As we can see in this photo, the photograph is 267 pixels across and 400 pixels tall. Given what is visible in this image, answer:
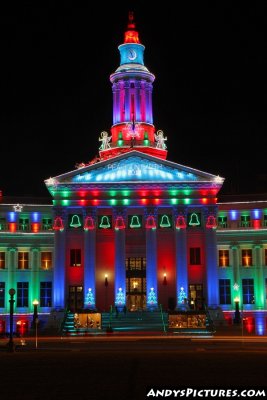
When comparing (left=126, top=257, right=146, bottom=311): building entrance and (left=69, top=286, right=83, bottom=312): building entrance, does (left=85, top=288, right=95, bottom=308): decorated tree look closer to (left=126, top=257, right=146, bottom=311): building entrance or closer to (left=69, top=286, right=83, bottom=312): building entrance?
(left=69, top=286, right=83, bottom=312): building entrance

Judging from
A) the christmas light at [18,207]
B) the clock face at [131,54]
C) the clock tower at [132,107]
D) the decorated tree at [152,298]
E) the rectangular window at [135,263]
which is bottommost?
the decorated tree at [152,298]

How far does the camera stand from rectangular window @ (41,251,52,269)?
84125 millimetres

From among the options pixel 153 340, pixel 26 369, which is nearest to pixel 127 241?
pixel 153 340

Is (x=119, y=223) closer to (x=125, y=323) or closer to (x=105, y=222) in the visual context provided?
(x=105, y=222)

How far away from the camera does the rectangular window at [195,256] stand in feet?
262

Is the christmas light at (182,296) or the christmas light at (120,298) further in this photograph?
the christmas light at (182,296)

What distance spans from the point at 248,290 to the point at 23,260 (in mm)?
28470

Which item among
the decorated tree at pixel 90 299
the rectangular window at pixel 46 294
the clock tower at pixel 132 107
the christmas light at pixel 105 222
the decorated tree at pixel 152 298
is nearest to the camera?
the decorated tree at pixel 152 298

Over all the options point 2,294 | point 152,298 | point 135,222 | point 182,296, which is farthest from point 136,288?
point 2,294

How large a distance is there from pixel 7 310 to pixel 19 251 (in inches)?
296

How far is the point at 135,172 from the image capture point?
78.5m

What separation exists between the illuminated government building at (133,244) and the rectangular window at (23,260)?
18cm

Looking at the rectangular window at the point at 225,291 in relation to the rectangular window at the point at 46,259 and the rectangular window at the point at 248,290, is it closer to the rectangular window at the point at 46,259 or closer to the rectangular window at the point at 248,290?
the rectangular window at the point at 248,290

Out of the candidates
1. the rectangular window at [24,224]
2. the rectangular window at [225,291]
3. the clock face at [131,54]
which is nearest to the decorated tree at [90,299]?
the rectangular window at [24,224]
